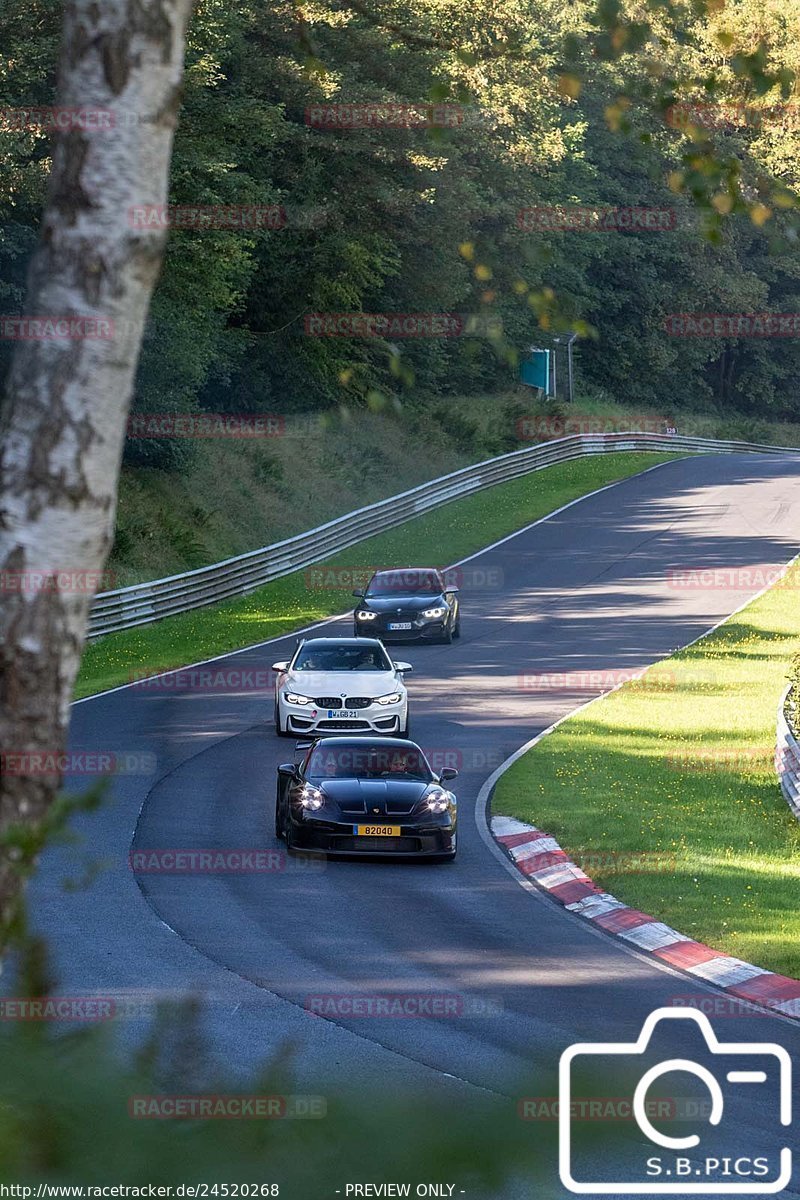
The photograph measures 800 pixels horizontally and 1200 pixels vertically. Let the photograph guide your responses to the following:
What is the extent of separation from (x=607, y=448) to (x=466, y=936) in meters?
56.3

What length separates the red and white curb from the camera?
38.6 feet

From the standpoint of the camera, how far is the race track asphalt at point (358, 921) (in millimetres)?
9273

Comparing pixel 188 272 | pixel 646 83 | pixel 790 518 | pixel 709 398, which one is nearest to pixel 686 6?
pixel 646 83

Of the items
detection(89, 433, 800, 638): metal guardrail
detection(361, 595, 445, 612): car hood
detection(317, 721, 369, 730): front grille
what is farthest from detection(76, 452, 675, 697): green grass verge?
detection(317, 721, 369, 730): front grille

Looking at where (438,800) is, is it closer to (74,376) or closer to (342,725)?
(342,725)

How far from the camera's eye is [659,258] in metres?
84.9

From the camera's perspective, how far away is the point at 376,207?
54.1 meters

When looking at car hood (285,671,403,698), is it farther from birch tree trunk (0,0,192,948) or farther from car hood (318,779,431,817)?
birch tree trunk (0,0,192,948)

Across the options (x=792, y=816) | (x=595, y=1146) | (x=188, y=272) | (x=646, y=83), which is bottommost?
(x=792, y=816)

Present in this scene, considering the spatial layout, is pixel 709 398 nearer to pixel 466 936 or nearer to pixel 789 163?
pixel 789 163

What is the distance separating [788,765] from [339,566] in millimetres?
27637

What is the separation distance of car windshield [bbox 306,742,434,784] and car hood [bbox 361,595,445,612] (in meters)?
15.8

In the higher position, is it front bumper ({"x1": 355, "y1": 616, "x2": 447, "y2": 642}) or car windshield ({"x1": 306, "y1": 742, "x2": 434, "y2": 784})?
car windshield ({"x1": 306, "y1": 742, "x2": 434, "y2": 784})

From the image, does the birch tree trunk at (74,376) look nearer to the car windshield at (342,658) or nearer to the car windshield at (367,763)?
the car windshield at (367,763)
